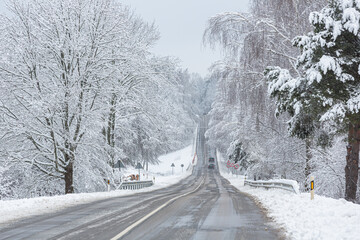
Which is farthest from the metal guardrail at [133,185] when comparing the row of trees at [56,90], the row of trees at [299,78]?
the row of trees at [299,78]

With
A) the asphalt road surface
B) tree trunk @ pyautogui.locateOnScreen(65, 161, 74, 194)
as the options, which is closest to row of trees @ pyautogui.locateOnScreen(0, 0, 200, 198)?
tree trunk @ pyautogui.locateOnScreen(65, 161, 74, 194)

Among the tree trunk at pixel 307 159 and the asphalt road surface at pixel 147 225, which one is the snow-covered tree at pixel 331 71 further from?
the tree trunk at pixel 307 159

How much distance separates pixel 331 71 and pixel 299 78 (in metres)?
1.13

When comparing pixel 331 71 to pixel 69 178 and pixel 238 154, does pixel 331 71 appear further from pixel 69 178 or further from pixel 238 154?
pixel 238 154

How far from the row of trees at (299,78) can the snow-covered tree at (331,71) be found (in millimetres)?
30

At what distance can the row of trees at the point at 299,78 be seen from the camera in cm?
1168

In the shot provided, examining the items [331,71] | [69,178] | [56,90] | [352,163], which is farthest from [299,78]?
[69,178]

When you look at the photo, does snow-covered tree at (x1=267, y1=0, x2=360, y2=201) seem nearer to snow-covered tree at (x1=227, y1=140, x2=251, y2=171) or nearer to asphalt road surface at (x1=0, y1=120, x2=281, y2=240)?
asphalt road surface at (x1=0, y1=120, x2=281, y2=240)

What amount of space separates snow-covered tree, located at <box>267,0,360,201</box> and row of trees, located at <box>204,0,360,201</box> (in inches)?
1.2

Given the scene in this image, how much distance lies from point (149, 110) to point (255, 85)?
9032 millimetres

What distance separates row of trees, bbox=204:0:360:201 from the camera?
1168 cm

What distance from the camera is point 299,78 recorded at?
12.5 meters

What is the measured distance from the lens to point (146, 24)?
29000 millimetres

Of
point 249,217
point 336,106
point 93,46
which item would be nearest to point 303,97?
point 336,106
